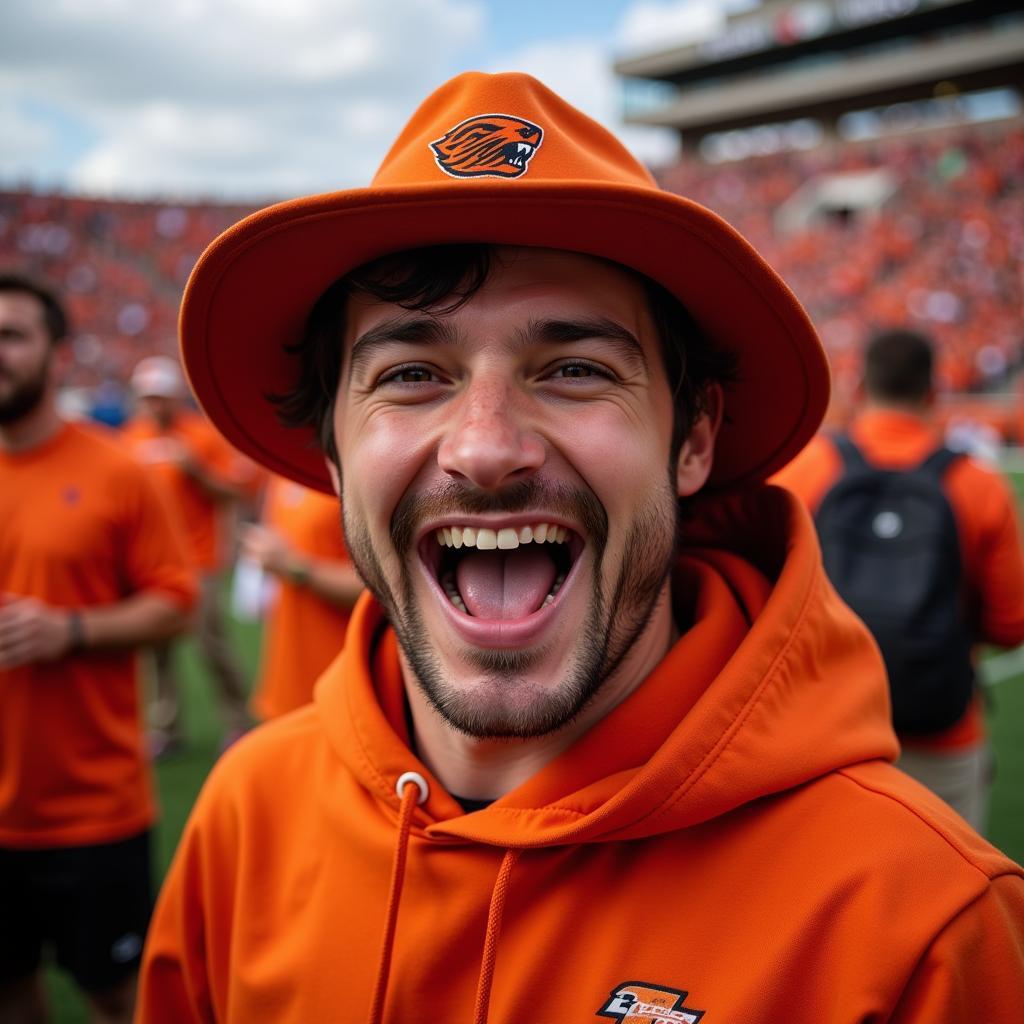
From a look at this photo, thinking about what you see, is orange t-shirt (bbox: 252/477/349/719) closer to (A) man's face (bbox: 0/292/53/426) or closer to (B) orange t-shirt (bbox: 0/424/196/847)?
(B) orange t-shirt (bbox: 0/424/196/847)

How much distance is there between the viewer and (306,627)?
393cm

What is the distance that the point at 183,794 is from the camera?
5.55 meters

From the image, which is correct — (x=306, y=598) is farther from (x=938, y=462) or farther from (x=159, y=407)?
(x=159, y=407)

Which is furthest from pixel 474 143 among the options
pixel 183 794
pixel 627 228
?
pixel 183 794

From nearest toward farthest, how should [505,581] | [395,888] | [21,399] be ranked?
[395,888] → [505,581] → [21,399]

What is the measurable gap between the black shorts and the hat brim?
5.74 feet

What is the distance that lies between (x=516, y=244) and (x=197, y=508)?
5669 millimetres

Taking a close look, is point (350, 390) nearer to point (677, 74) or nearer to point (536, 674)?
point (536, 674)

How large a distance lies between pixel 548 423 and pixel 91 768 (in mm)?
2360

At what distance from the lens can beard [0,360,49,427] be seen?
130 inches

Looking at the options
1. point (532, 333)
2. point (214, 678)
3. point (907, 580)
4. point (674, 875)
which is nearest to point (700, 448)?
point (532, 333)

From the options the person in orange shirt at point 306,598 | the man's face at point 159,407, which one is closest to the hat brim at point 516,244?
the person in orange shirt at point 306,598

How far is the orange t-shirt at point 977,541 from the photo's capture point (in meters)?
3.36

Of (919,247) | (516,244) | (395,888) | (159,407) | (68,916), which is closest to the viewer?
(395,888)
